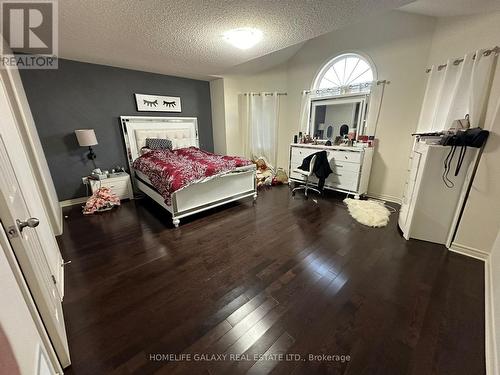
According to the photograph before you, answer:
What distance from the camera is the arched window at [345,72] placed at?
3602 mm

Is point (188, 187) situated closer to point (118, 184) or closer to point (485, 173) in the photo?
point (118, 184)

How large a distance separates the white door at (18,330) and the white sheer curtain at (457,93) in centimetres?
360

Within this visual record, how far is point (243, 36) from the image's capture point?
2326 mm

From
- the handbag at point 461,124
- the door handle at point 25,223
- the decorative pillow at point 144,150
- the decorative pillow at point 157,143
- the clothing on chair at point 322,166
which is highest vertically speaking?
the handbag at point 461,124

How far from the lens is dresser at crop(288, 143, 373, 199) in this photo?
138 inches

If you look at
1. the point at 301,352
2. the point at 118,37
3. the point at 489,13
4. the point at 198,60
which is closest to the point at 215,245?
the point at 301,352

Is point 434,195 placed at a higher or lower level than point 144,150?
lower

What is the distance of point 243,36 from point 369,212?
291 cm

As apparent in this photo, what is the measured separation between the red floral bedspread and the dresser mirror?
197 cm

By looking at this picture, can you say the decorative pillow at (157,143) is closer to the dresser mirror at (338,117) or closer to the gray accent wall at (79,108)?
the gray accent wall at (79,108)

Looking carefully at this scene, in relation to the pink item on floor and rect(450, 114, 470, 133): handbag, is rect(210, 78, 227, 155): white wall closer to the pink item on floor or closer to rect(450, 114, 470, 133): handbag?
the pink item on floor

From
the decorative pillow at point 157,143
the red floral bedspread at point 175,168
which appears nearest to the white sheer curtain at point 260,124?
the red floral bedspread at point 175,168

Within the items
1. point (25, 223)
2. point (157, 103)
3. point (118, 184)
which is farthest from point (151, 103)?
point (25, 223)

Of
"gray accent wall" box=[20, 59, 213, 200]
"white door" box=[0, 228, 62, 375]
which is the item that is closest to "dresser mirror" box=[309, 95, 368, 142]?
"gray accent wall" box=[20, 59, 213, 200]
